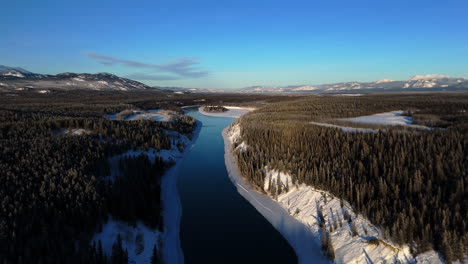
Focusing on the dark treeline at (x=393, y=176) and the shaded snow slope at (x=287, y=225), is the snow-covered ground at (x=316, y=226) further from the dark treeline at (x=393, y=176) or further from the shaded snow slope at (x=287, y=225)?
the dark treeline at (x=393, y=176)

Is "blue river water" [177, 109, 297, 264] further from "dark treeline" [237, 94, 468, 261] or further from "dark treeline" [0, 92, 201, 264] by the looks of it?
"dark treeline" [237, 94, 468, 261]

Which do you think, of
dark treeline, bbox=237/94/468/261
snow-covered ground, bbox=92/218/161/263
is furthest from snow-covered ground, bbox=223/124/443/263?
snow-covered ground, bbox=92/218/161/263

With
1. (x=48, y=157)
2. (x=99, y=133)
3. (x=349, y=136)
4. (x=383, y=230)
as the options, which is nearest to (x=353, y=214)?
(x=383, y=230)

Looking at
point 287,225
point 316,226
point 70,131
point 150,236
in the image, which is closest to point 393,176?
point 316,226

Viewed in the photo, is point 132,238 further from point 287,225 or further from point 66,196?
point 287,225

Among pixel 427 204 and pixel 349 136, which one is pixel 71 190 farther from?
pixel 349 136

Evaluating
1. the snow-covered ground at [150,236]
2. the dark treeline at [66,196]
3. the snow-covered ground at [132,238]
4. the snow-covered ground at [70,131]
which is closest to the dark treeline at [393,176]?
the snow-covered ground at [150,236]
